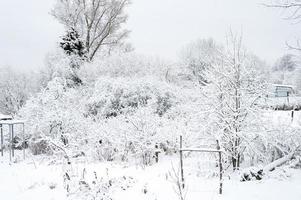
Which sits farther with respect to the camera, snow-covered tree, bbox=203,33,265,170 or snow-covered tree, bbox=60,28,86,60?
snow-covered tree, bbox=60,28,86,60

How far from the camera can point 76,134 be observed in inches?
551

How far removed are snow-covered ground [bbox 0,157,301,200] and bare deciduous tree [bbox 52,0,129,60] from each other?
1480 centimetres

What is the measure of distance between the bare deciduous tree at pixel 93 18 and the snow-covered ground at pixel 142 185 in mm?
14804

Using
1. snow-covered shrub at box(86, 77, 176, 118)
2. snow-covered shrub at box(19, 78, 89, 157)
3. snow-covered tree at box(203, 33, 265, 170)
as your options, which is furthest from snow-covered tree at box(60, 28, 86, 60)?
snow-covered tree at box(203, 33, 265, 170)

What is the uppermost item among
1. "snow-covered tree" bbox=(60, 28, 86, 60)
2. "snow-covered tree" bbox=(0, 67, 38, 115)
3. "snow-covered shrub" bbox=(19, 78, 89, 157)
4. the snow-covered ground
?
"snow-covered tree" bbox=(60, 28, 86, 60)

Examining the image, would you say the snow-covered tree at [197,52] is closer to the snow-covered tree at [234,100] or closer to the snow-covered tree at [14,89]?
the snow-covered tree at [14,89]


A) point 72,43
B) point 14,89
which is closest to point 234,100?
point 72,43

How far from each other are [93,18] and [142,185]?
1820cm

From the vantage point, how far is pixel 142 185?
7793 millimetres

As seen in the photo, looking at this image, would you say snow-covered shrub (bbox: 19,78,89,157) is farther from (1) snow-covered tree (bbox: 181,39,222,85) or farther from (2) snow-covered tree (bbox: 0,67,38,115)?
(1) snow-covered tree (bbox: 181,39,222,85)

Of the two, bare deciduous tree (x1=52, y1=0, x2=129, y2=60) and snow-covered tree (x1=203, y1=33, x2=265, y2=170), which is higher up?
bare deciduous tree (x1=52, y1=0, x2=129, y2=60)

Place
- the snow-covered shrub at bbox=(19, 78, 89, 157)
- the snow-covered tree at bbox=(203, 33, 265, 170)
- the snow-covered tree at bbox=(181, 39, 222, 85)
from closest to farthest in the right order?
the snow-covered tree at bbox=(203, 33, 265, 170) → the snow-covered shrub at bbox=(19, 78, 89, 157) → the snow-covered tree at bbox=(181, 39, 222, 85)

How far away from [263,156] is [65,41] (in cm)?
1648

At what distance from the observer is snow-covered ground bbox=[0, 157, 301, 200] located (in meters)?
6.66
